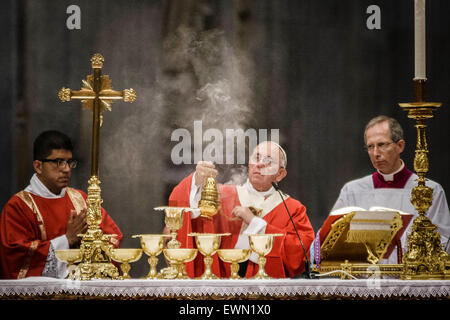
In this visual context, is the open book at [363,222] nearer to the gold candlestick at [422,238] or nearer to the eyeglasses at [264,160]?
the gold candlestick at [422,238]

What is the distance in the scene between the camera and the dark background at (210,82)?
6227 millimetres

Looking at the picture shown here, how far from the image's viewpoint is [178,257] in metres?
4.77

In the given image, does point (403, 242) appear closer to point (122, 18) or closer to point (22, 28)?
point (122, 18)

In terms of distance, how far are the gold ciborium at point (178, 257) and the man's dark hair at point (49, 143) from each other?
182 cm

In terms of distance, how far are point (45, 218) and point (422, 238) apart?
3029 millimetres

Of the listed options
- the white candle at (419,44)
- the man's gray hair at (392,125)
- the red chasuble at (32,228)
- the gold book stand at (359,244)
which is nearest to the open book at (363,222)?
the gold book stand at (359,244)

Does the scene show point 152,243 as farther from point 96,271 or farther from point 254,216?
point 254,216

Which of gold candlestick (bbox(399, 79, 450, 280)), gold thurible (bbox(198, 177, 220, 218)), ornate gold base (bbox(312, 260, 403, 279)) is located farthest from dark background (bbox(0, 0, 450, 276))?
gold candlestick (bbox(399, 79, 450, 280))

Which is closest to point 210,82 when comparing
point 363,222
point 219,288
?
point 363,222

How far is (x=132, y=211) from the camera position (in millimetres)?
6215

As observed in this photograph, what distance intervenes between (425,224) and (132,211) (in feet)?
8.69
